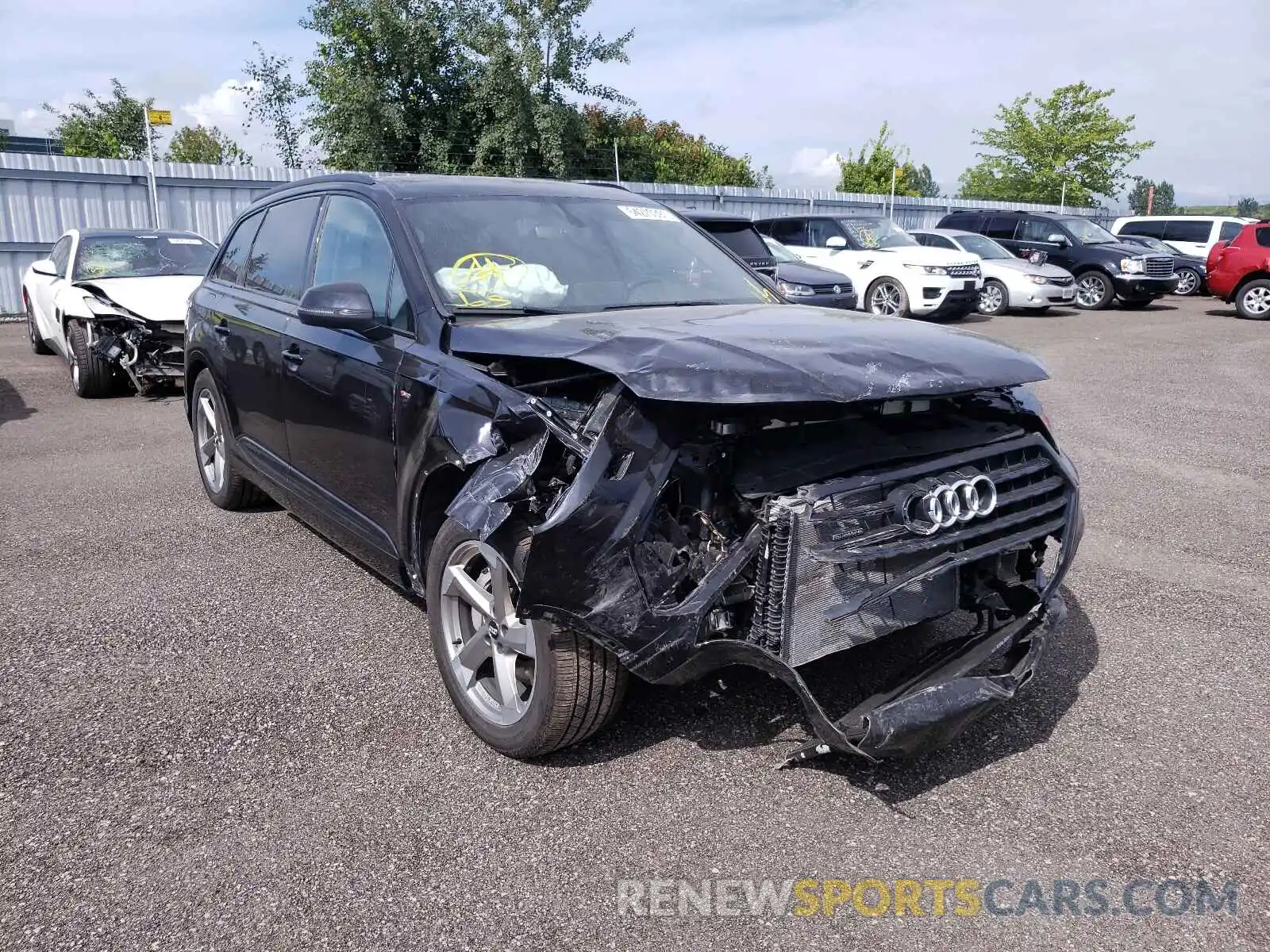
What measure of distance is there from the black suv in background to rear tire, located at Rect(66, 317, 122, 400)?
16.7m

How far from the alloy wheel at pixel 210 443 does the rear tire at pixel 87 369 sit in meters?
4.31

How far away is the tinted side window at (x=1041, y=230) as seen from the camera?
19.7m

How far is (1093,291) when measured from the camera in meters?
19.5

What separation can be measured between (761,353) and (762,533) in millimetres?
516

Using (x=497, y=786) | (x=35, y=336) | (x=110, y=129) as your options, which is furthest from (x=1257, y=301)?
(x=110, y=129)

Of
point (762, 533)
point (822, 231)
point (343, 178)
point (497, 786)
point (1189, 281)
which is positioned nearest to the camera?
point (762, 533)

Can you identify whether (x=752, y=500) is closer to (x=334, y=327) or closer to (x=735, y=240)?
(x=334, y=327)

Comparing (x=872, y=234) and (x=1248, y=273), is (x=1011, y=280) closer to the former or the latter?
(x=872, y=234)

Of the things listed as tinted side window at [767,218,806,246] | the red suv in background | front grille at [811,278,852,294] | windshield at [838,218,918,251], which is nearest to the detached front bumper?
the red suv in background

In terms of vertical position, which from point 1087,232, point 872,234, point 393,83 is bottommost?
point 872,234

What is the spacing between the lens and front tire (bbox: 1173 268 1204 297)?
21606 millimetres

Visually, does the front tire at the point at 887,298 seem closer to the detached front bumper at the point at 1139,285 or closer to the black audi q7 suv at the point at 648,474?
the detached front bumper at the point at 1139,285

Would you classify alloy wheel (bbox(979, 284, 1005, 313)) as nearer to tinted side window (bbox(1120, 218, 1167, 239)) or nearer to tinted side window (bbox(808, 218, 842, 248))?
tinted side window (bbox(808, 218, 842, 248))

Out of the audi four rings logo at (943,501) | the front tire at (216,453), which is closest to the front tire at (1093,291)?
the front tire at (216,453)
